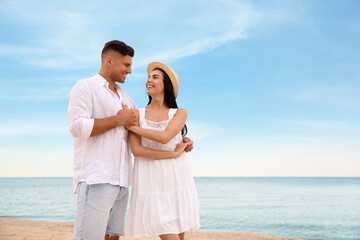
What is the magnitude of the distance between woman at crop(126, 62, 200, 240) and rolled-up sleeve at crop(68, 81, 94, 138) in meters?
0.40

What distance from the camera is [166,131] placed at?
3.21 meters

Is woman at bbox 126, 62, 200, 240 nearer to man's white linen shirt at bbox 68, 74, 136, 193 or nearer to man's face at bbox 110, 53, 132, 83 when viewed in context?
man's white linen shirt at bbox 68, 74, 136, 193

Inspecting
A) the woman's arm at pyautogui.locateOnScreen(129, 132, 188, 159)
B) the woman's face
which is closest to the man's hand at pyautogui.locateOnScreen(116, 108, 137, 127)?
the woman's arm at pyautogui.locateOnScreen(129, 132, 188, 159)

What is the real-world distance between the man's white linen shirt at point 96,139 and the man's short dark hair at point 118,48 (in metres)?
0.26

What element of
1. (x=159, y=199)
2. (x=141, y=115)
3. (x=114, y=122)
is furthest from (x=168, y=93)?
(x=159, y=199)

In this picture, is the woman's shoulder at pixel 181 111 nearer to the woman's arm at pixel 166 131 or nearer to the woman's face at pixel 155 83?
the woman's arm at pixel 166 131

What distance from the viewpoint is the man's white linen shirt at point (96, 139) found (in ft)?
9.62

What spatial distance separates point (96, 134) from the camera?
9.70 ft

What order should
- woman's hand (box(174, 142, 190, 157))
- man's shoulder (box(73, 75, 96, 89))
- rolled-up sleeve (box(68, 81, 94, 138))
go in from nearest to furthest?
rolled-up sleeve (box(68, 81, 94, 138))
man's shoulder (box(73, 75, 96, 89))
woman's hand (box(174, 142, 190, 157))

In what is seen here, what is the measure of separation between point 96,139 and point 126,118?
12.0 inches

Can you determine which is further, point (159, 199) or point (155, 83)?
point (155, 83)

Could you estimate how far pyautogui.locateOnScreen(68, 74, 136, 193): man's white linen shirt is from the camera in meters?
2.93

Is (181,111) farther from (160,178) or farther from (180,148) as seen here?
(160,178)

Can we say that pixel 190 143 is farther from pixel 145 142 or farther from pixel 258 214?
pixel 258 214
